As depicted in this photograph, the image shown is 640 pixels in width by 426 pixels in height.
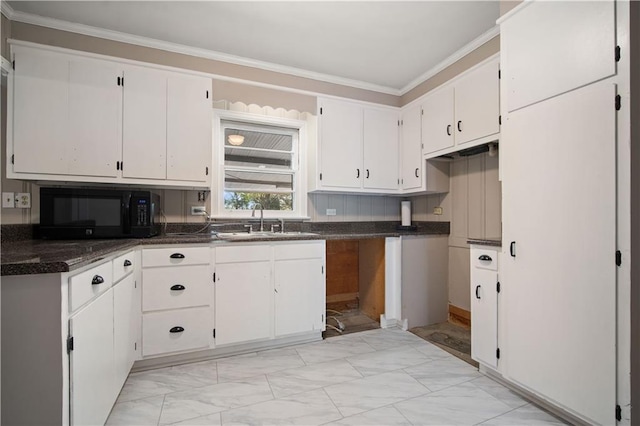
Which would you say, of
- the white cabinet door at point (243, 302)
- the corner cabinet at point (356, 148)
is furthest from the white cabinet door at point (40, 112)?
the corner cabinet at point (356, 148)

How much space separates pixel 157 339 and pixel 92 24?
2479mm

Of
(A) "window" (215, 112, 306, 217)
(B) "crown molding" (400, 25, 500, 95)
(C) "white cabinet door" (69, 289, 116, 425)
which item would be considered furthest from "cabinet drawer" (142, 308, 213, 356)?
(B) "crown molding" (400, 25, 500, 95)

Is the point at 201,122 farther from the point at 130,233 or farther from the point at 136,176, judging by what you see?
the point at 130,233

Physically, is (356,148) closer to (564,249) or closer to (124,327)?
(564,249)

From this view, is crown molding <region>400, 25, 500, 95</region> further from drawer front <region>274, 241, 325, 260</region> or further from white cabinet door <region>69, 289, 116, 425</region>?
white cabinet door <region>69, 289, 116, 425</region>

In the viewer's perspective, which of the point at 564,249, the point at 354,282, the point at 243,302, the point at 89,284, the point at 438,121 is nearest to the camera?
the point at 89,284

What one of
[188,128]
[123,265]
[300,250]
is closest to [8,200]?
[123,265]

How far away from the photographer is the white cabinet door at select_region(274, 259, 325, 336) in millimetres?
2502

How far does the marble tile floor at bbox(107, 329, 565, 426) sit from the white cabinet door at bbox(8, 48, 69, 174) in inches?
66.2

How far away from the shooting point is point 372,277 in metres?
3.29

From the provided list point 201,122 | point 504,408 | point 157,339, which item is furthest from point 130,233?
point 504,408

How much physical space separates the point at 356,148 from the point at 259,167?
1.07 meters

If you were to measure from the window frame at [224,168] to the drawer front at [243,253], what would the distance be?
0.63 m

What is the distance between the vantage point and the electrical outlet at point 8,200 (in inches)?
85.1
